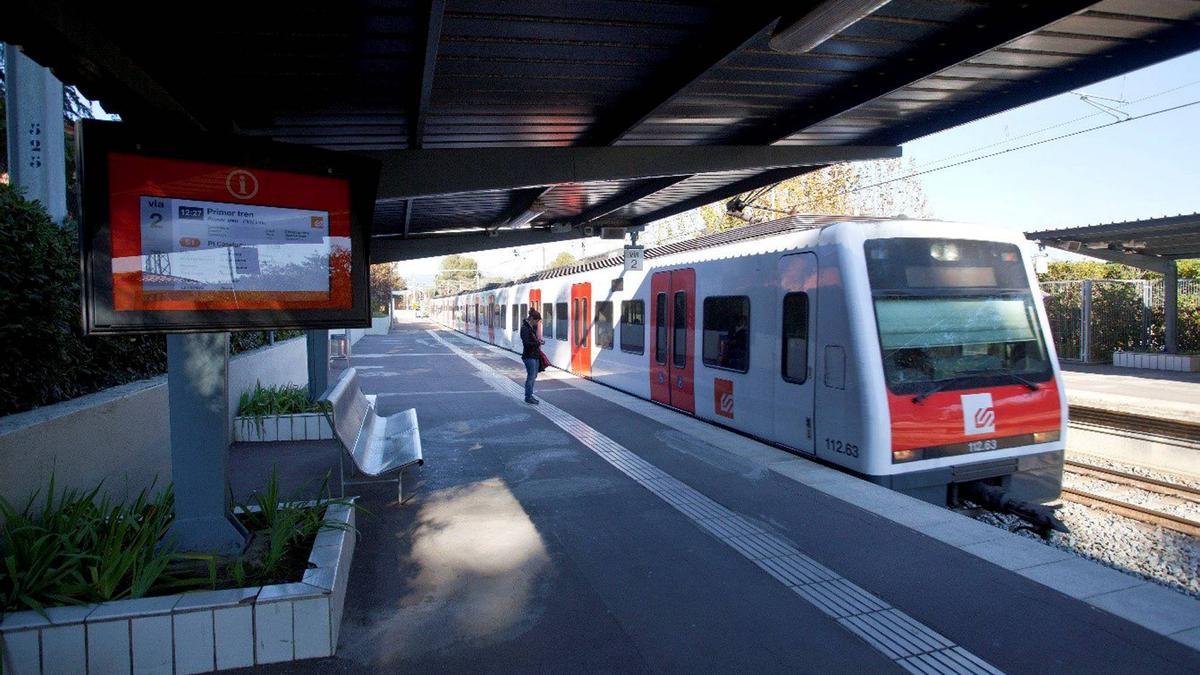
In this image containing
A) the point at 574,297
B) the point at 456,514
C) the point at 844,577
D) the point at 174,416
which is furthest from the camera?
the point at 574,297

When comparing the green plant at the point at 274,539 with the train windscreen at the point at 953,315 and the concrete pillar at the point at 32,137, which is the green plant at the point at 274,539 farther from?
the train windscreen at the point at 953,315

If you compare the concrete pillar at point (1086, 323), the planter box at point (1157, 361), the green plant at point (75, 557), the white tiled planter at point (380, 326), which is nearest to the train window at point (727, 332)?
the green plant at point (75, 557)

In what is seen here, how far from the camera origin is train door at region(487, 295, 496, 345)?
2709 centimetres

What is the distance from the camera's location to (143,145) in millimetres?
3102

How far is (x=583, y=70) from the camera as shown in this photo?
4.71 meters

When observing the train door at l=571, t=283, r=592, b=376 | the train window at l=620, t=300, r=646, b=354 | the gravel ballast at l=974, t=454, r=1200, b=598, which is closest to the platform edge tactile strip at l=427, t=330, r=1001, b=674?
the gravel ballast at l=974, t=454, r=1200, b=598

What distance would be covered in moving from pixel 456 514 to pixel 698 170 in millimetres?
3930

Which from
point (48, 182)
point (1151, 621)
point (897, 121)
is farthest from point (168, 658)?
point (897, 121)

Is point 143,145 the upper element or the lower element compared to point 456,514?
upper

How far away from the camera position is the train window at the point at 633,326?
1102 cm

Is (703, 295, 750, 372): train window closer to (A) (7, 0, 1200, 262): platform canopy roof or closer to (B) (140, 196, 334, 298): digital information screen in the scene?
(A) (7, 0, 1200, 262): platform canopy roof

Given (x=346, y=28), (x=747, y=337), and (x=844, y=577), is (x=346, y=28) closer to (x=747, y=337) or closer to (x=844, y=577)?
(x=844, y=577)

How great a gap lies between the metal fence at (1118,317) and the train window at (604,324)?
14.6 metres

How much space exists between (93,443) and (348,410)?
73.6 inches
